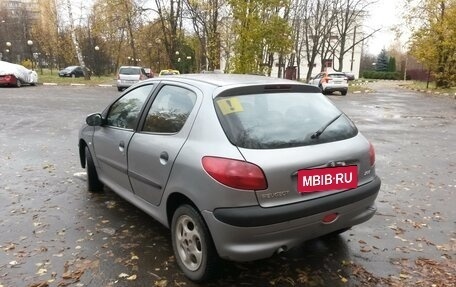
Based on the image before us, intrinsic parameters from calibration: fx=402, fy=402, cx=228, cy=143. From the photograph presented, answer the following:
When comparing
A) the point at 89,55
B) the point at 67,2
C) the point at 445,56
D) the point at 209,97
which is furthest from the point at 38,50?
the point at 209,97

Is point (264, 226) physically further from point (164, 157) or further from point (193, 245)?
point (164, 157)

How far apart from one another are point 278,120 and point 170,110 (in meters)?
0.99

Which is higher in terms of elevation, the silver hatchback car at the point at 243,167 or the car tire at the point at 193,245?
the silver hatchback car at the point at 243,167

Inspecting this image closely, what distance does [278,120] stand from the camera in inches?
124

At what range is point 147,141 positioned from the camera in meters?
3.58

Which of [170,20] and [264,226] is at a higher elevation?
[170,20]

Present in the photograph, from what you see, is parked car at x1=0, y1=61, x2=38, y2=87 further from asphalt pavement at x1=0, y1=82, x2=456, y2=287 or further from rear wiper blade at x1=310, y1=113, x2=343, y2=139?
rear wiper blade at x1=310, y1=113, x2=343, y2=139

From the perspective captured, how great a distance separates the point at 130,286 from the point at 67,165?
13.5 ft

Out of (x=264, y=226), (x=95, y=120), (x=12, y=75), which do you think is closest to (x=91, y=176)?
(x=95, y=120)

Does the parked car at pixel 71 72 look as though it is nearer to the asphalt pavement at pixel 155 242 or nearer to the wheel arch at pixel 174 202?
the asphalt pavement at pixel 155 242

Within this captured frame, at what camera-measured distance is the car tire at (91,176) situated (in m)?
5.04

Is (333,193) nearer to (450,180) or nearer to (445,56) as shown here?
(450,180)

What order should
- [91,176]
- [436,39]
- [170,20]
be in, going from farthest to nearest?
[170,20]
[436,39]
[91,176]

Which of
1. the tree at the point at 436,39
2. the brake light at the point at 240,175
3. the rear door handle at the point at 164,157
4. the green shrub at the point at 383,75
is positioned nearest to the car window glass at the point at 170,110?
the rear door handle at the point at 164,157
